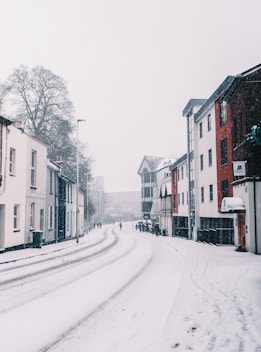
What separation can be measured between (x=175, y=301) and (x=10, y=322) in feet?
12.3

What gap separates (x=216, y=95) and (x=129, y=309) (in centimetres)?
2329

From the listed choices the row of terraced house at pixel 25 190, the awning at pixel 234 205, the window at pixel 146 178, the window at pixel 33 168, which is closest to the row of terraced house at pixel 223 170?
the awning at pixel 234 205

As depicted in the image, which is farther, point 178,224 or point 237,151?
point 178,224

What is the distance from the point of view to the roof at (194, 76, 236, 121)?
2647 centimetres

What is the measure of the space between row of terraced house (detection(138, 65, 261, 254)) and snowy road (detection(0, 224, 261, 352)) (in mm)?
7309

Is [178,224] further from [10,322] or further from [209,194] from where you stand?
[10,322]

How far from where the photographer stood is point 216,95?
28.7 meters

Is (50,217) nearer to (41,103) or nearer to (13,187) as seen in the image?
(13,187)

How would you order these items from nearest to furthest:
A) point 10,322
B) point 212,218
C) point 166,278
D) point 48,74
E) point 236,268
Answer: point 10,322 → point 166,278 → point 236,268 → point 212,218 → point 48,74

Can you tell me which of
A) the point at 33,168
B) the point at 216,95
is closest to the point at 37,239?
the point at 33,168

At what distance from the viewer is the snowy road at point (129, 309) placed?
603cm

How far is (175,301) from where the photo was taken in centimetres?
890

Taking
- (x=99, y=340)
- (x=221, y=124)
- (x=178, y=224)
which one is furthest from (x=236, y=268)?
(x=178, y=224)

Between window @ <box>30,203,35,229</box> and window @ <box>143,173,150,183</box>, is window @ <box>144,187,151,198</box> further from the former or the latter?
window @ <box>30,203,35,229</box>
